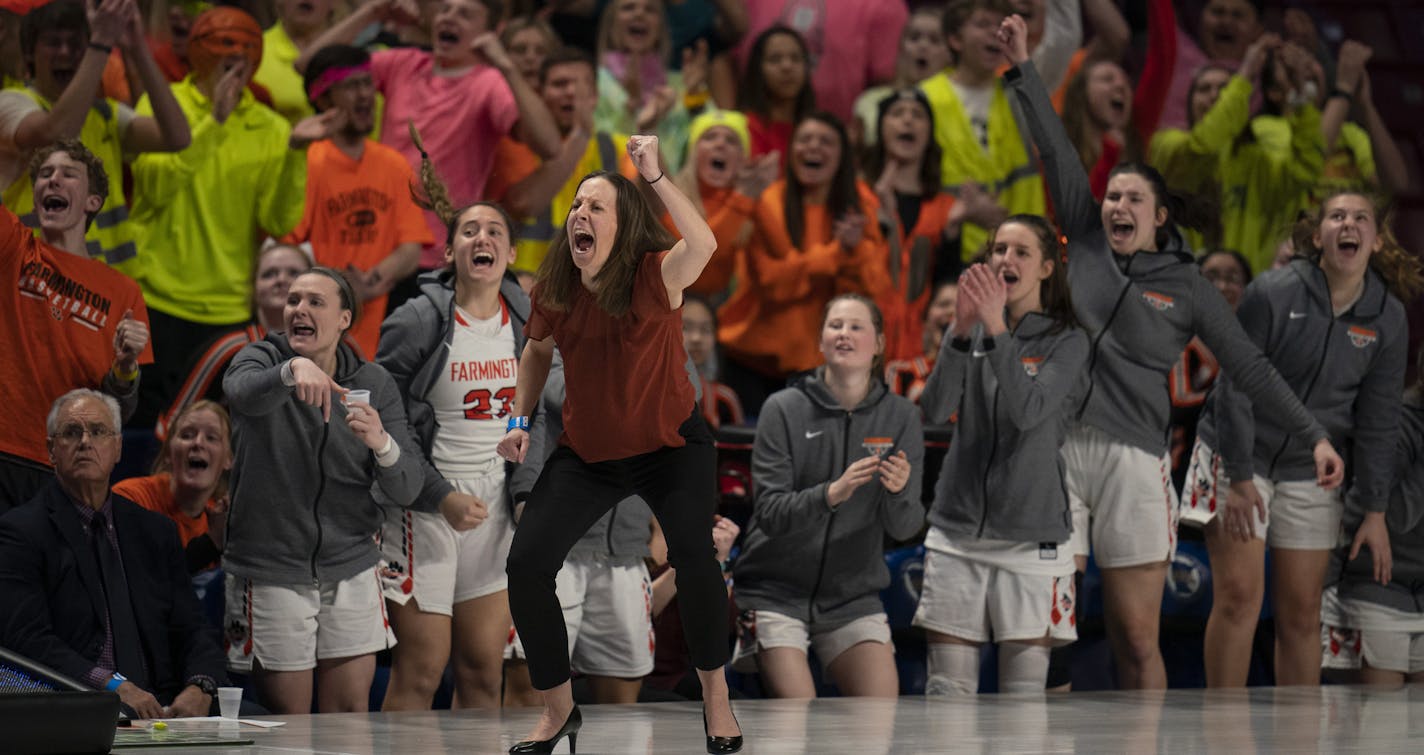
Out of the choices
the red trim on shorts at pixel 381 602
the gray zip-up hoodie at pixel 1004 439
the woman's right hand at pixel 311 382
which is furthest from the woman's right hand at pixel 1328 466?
the woman's right hand at pixel 311 382

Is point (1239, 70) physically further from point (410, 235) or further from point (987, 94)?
point (410, 235)

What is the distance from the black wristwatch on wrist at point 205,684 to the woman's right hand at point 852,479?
1906 millimetres

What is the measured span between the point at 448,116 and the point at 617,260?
3239mm

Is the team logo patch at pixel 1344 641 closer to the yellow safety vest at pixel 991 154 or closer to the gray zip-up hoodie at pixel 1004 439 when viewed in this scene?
the gray zip-up hoodie at pixel 1004 439

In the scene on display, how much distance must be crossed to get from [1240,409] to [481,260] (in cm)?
260

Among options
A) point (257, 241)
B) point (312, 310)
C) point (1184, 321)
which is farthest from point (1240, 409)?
point (257, 241)

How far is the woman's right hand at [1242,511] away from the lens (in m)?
6.18

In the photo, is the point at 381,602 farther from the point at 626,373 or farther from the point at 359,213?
the point at 359,213

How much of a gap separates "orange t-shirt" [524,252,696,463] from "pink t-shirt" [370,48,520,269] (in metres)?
3.08

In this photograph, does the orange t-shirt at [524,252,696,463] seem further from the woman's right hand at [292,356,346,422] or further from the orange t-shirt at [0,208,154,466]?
the orange t-shirt at [0,208,154,466]

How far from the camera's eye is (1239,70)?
28.8 feet

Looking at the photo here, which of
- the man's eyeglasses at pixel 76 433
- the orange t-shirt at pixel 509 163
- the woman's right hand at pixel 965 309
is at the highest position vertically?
the orange t-shirt at pixel 509 163

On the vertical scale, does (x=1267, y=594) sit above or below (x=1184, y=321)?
below

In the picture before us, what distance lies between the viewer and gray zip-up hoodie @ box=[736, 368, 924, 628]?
5.84 metres
